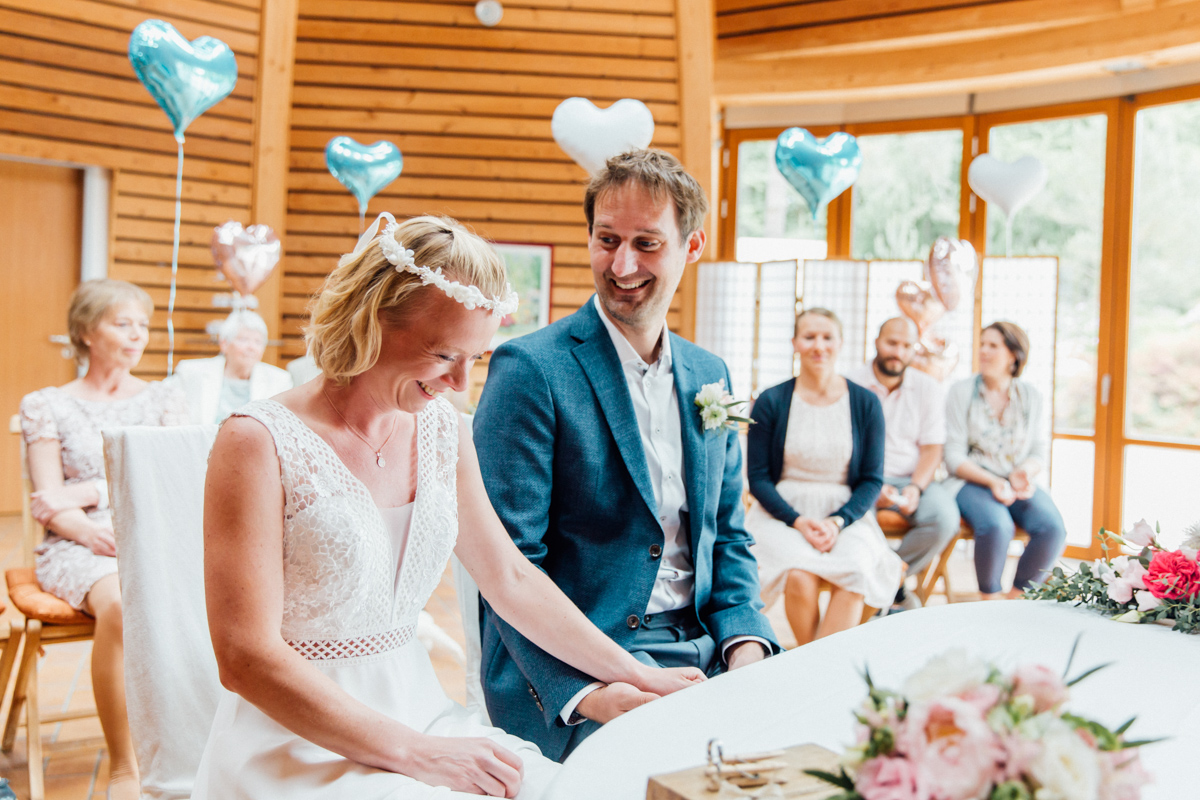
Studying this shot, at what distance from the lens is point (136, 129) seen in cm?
701

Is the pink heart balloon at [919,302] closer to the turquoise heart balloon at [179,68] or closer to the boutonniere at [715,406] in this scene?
the turquoise heart balloon at [179,68]

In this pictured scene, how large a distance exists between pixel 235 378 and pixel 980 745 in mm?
5352

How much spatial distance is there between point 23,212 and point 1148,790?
7.89 m

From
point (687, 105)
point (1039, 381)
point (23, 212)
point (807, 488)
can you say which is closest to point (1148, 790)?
point (807, 488)

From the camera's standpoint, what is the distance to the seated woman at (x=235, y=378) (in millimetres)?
5383

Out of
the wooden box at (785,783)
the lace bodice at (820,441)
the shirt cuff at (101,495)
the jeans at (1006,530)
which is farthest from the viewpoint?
the jeans at (1006,530)

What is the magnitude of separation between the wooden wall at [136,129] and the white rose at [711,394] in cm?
609

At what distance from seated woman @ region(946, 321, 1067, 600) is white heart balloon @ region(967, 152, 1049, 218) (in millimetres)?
1555

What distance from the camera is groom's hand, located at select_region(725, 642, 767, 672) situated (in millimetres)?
1911

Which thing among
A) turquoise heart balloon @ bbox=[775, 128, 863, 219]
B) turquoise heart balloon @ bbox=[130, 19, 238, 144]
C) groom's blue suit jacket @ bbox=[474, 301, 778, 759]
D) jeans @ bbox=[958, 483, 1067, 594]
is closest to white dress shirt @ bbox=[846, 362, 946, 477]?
jeans @ bbox=[958, 483, 1067, 594]

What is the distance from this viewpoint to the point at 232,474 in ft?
4.37

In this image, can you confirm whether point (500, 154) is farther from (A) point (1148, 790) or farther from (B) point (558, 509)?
(A) point (1148, 790)

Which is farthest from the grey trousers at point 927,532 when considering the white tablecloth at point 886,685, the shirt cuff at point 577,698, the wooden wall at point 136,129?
the wooden wall at point 136,129

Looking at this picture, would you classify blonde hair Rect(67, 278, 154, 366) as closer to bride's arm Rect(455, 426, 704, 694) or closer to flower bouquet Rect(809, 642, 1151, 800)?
bride's arm Rect(455, 426, 704, 694)
